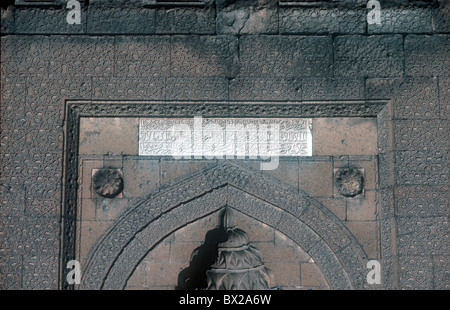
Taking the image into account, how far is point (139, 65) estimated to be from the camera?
145 inches

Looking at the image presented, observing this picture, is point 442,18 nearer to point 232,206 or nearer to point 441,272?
point 441,272

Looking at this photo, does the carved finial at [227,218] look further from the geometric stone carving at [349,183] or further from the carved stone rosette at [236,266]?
the geometric stone carving at [349,183]

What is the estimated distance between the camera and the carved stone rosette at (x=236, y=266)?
3.60 meters

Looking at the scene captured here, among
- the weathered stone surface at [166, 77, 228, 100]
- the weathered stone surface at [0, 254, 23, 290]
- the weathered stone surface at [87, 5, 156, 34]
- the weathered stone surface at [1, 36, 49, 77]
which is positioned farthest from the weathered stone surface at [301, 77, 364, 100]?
the weathered stone surface at [0, 254, 23, 290]

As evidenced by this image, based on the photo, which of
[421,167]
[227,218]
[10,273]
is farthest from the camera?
[227,218]

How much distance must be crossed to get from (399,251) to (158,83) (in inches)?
86.4

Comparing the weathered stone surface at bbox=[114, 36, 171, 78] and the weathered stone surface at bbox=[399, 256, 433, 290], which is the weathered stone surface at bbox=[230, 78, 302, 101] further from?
the weathered stone surface at bbox=[399, 256, 433, 290]

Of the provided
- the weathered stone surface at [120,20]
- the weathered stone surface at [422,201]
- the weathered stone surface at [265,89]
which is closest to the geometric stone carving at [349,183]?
the weathered stone surface at [422,201]

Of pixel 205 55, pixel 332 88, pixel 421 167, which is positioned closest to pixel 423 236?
pixel 421 167

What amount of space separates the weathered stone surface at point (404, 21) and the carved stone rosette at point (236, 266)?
6.08ft

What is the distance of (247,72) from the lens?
12.1 feet

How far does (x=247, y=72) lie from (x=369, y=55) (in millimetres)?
948

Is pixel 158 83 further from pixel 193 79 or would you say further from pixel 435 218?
pixel 435 218

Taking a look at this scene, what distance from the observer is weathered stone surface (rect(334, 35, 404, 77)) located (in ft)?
12.2
